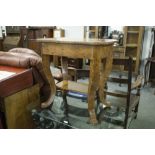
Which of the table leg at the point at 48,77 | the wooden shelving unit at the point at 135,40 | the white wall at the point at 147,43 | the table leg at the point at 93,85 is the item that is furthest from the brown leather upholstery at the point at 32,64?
the white wall at the point at 147,43

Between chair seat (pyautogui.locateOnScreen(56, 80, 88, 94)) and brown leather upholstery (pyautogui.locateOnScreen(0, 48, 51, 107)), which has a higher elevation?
brown leather upholstery (pyautogui.locateOnScreen(0, 48, 51, 107))

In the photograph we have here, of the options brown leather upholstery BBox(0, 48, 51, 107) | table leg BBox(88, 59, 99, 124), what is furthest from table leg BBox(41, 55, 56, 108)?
table leg BBox(88, 59, 99, 124)

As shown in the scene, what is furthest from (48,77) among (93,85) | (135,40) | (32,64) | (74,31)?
(74,31)

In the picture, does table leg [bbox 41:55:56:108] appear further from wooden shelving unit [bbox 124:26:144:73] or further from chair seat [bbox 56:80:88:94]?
wooden shelving unit [bbox 124:26:144:73]

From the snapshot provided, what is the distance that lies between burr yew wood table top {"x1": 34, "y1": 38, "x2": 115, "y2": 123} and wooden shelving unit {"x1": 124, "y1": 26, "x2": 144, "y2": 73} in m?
2.49

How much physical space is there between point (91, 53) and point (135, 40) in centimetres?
296

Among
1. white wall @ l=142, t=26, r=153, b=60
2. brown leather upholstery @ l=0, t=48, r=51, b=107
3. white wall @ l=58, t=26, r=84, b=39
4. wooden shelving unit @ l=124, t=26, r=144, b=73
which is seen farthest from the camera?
white wall @ l=58, t=26, r=84, b=39

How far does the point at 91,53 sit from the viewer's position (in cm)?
138

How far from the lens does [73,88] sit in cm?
179

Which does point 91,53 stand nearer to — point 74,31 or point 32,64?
point 32,64

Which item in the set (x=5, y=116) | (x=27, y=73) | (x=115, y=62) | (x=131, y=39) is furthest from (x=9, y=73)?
(x=131, y=39)

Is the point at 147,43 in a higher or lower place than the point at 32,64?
higher

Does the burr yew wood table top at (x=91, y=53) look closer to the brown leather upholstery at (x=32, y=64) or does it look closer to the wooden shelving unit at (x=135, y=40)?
the brown leather upholstery at (x=32, y=64)

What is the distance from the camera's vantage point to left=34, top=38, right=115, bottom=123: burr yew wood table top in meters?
1.38
